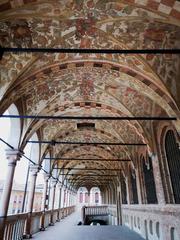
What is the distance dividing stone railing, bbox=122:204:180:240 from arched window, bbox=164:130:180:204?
2.20ft

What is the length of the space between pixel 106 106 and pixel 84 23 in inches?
228

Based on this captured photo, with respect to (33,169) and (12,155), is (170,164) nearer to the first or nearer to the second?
(12,155)

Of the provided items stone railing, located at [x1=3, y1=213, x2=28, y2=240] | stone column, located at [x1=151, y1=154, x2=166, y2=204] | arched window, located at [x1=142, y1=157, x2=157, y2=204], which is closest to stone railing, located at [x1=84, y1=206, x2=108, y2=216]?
arched window, located at [x1=142, y1=157, x2=157, y2=204]

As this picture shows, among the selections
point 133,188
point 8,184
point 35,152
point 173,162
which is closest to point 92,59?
point 173,162

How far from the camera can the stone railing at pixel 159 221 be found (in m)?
7.84

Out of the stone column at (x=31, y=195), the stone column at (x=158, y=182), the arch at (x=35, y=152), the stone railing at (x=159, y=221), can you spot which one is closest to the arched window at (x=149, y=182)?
the stone railing at (x=159, y=221)

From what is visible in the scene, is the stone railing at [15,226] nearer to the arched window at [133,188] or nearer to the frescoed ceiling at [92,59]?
the frescoed ceiling at [92,59]

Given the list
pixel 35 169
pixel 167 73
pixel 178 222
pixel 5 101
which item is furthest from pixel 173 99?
pixel 35 169

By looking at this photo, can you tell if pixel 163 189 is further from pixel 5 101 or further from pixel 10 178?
pixel 5 101

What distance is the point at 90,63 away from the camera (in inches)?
329

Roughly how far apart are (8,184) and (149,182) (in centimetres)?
752

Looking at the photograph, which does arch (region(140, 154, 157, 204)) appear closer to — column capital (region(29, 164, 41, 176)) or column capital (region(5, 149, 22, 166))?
column capital (region(29, 164, 41, 176))

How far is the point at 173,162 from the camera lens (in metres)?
8.75

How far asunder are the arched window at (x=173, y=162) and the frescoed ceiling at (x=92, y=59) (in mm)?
962
